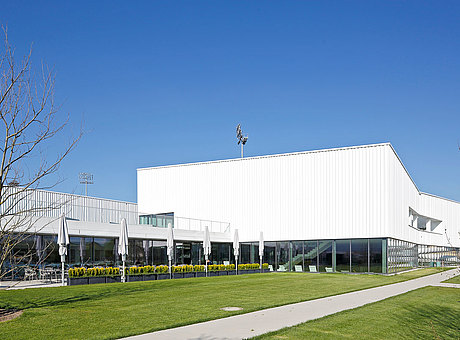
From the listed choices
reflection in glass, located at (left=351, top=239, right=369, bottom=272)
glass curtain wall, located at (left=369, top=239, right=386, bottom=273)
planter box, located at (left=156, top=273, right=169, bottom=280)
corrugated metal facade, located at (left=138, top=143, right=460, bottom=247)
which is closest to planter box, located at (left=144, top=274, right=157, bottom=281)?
planter box, located at (left=156, top=273, right=169, bottom=280)

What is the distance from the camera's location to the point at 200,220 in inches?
1575

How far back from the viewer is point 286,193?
128 feet

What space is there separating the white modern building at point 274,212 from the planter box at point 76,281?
20.4 ft

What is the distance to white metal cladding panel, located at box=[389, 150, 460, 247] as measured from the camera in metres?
37.0

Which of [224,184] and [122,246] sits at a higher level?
[224,184]

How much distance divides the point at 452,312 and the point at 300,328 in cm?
597

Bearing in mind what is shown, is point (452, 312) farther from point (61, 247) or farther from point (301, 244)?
point (301, 244)

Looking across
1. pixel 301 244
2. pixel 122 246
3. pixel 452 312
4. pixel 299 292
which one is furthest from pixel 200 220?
pixel 452 312

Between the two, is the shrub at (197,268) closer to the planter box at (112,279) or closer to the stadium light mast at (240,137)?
the planter box at (112,279)

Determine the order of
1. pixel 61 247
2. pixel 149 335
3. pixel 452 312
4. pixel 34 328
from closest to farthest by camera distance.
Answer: pixel 149 335 < pixel 34 328 < pixel 452 312 < pixel 61 247

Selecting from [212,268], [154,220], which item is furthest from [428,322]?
[154,220]

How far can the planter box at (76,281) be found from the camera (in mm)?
22219

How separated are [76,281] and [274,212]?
2043cm

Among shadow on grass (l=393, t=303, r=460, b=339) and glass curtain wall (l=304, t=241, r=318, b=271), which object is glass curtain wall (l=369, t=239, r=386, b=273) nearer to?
glass curtain wall (l=304, t=241, r=318, b=271)
